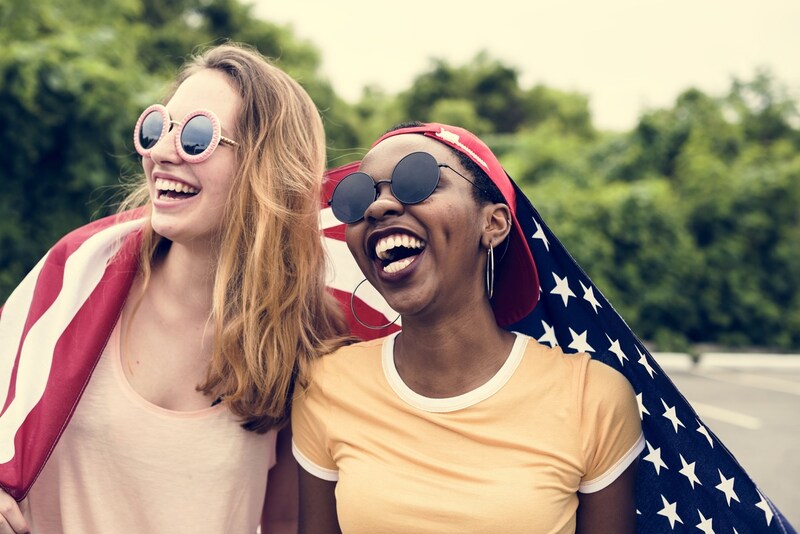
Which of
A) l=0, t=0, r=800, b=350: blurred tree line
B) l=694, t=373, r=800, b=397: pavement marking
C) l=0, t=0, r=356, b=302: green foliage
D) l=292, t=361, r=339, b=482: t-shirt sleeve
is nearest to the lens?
l=292, t=361, r=339, b=482: t-shirt sleeve

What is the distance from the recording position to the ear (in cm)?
200

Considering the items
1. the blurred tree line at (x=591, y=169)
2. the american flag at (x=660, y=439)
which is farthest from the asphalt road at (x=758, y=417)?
the american flag at (x=660, y=439)

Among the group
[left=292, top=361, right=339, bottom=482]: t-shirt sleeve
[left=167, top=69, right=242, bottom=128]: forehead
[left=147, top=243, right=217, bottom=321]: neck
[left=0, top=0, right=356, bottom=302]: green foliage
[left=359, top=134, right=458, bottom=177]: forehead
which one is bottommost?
[left=292, top=361, right=339, bottom=482]: t-shirt sleeve

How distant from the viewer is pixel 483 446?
1.91 meters

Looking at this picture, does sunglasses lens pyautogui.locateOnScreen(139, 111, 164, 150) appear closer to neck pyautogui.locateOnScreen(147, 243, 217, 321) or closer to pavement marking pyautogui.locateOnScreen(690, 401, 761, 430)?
neck pyautogui.locateOnScreen(147, 243, 217, 321)

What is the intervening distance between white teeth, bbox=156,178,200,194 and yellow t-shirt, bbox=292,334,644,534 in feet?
2.27

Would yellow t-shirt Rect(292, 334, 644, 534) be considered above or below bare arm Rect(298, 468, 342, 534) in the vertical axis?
above

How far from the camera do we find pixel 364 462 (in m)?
1.94

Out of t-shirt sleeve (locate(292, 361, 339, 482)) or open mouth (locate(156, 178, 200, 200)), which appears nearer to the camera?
t-shirt sleeve (locate(292, 361, 339, 482))

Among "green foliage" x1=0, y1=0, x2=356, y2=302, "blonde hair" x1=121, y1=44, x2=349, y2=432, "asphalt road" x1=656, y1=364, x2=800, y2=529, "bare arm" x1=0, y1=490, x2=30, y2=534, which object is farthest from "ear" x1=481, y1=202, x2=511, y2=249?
"green foliage" x1=0, y1=0, x2=356, y2=302

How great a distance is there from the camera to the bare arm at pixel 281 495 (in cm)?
237

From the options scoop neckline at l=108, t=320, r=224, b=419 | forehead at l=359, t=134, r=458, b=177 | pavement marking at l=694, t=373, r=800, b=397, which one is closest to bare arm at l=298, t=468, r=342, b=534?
scoop neckline at l=108, t=320, r=224, b=419

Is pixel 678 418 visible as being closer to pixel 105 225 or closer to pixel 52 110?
pixel 105 225

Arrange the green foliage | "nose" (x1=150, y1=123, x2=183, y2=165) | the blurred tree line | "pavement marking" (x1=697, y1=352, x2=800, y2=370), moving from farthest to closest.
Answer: "pavement marking" (x1=697, y1=352, x2=800, y2=370) < the blurred tree line < the green foliage < "nose" (x1=150, y1=123, x2=183, y2=165)
